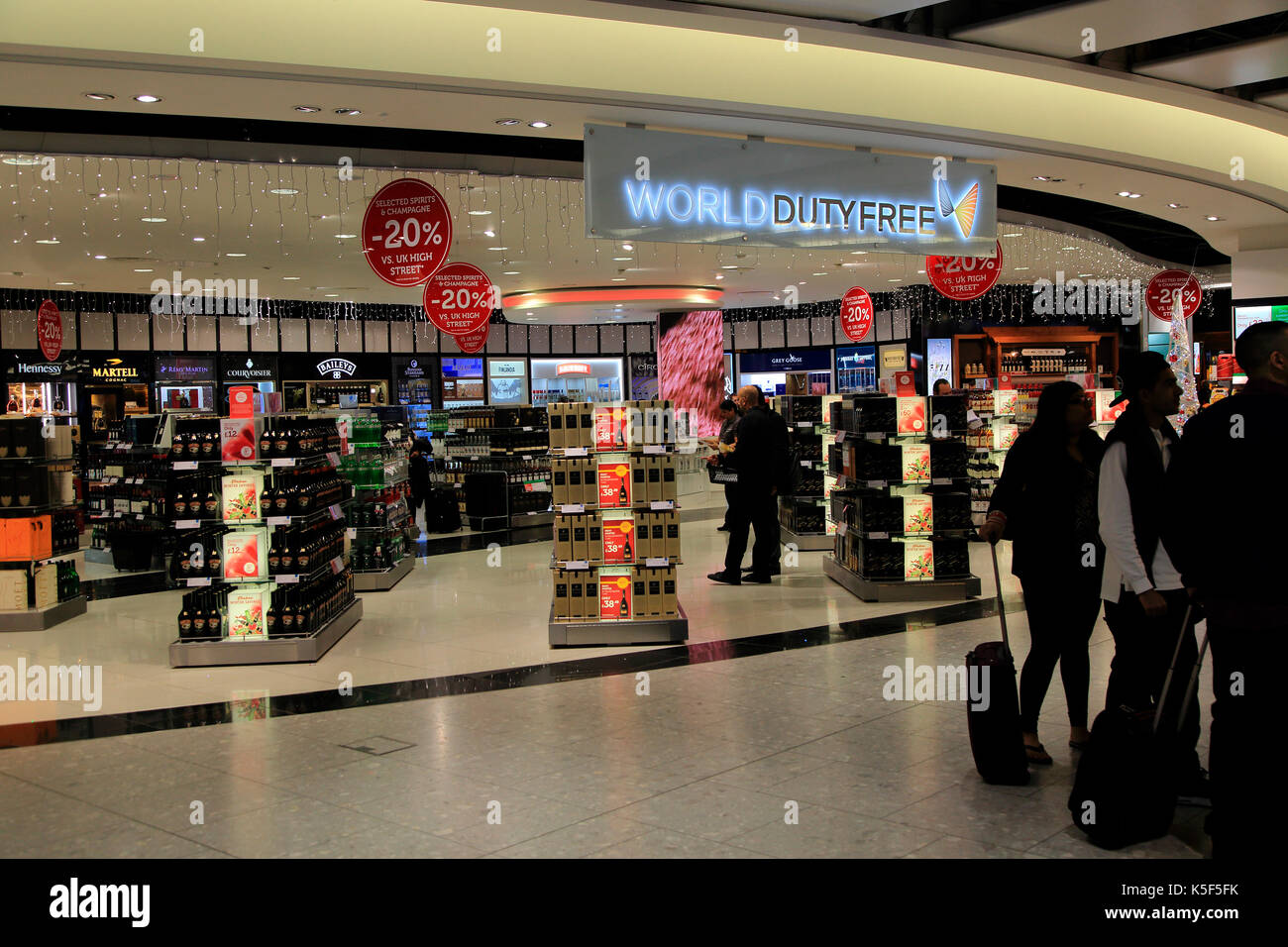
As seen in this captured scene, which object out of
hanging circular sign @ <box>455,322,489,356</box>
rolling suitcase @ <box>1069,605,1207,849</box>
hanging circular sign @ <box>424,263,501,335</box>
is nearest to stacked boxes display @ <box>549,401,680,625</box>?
hanging circular sign @ <box>424,263,501,335</box>

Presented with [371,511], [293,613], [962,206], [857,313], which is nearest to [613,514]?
[293,613]

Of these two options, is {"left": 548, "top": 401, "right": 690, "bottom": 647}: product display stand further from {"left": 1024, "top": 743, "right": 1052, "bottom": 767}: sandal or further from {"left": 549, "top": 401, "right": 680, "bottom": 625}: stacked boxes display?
{"left": 1024, "top": 743, "right": 1052, "bottom": 767}: sandal

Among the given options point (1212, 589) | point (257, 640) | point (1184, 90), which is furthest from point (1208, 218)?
point (257, 640)

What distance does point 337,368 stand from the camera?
80.8 feet

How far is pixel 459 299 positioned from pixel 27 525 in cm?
464

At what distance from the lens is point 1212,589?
3.45m

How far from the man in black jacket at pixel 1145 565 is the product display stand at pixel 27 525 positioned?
8234 millimetres

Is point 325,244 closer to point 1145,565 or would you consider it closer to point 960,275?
point 960,275

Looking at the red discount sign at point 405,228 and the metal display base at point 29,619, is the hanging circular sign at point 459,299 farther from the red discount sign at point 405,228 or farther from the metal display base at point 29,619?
the metal display base at point 29,619

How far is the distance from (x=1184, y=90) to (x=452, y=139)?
5.88 meters

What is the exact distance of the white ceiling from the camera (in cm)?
1025

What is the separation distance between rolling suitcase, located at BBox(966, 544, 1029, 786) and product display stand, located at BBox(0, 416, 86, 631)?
25.4 ft

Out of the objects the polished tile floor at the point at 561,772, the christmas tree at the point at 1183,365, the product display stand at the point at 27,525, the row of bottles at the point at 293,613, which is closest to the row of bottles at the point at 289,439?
the row of bottles at the point at 293,613
